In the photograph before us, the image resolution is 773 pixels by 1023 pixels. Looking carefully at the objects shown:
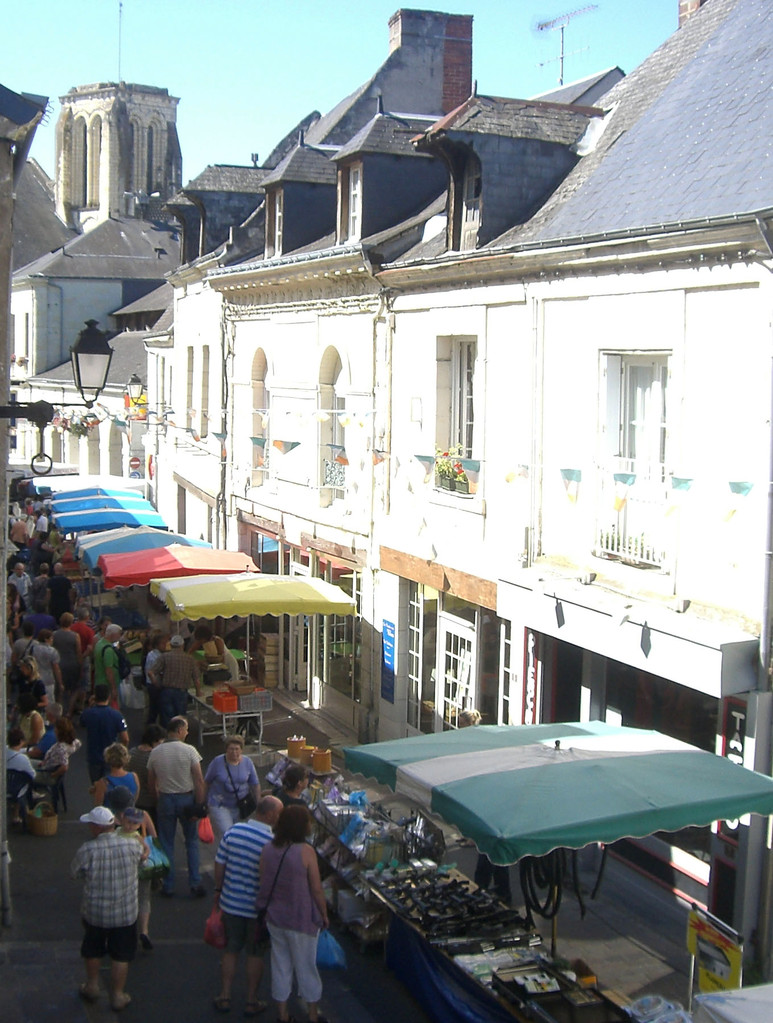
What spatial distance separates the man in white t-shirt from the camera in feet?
30.3

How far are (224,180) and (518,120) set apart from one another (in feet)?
37.9

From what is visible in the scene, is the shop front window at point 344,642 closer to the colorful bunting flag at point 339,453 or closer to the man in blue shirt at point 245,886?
the colorful bunting flag at point 339,453

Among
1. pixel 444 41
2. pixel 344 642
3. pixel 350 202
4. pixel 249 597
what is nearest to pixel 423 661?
pixel 249 597

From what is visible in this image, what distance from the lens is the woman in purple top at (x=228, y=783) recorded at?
9.31m

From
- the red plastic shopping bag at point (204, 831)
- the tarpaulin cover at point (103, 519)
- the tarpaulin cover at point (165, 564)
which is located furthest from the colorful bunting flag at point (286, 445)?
the red plastic shopping bag at point (204, 831)

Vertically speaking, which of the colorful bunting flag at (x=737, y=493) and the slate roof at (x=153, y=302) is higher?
the slate roof at (x=153, y=302)

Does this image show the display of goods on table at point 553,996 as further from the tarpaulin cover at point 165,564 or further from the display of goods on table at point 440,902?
the tarpaulin cover at point 165,564

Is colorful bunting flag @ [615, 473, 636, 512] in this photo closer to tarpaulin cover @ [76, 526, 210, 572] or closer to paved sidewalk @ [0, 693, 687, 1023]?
paved sidewalk @ [0, 693, 687, 1023]

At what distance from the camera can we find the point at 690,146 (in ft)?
34.2

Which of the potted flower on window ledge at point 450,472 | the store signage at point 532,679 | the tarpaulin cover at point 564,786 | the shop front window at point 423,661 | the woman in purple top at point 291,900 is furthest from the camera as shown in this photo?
the shop front window at point 423,661

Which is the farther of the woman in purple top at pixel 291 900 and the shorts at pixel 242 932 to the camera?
the shorts at pixel 242 932

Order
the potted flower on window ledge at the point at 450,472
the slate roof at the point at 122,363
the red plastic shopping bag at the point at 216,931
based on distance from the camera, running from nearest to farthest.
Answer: the red plastic shopping bag at the point at 216,931 → the potted flower on window ledge at the point at 450,472 → the slate roof at the point at 122,363

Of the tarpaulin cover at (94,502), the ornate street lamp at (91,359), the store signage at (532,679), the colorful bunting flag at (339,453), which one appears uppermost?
the ornate street lamp at (91,359)

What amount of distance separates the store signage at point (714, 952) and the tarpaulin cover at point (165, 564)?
9532 mm
